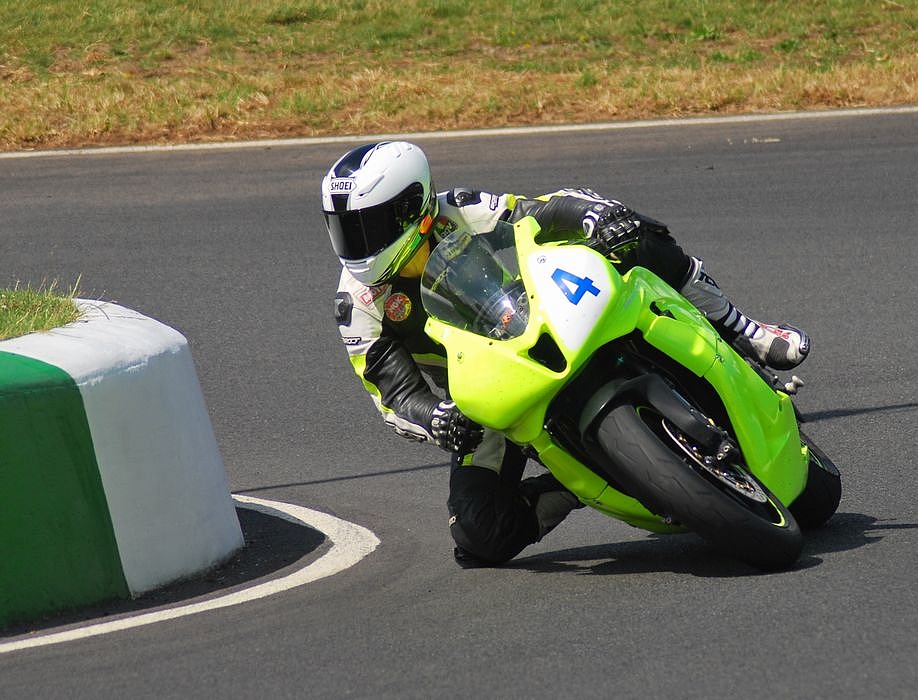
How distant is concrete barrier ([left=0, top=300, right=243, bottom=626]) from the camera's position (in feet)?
15.6

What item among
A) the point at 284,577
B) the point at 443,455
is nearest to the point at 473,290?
the point at 284,577

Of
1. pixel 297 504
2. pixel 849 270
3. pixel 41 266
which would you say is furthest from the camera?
pixel 41 266

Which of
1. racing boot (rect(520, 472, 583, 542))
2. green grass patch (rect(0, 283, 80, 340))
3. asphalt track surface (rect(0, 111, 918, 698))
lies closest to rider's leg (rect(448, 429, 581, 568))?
racing boot (rect(520, 472, 583, 542))

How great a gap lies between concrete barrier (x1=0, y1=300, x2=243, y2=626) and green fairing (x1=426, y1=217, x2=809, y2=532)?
1.01 m

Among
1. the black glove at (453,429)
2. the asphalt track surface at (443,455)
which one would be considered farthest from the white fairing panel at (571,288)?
the asphalt track surface at (443,455)

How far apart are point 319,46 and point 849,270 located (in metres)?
8.98

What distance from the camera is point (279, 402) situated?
26.3 feet

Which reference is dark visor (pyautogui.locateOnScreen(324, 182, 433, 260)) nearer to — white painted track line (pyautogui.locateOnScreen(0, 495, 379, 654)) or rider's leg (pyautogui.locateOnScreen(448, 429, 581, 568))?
rider's leg (pyautogui.locateOnScreen(448, 429, 581, 568))

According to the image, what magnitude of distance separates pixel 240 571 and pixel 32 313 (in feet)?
4.24

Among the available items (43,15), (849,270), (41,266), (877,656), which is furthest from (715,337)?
(43,15)

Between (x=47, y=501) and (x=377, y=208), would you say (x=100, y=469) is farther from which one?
(x=377, y=208)

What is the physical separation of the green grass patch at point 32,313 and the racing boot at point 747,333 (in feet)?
7.61

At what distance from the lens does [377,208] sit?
5.36m

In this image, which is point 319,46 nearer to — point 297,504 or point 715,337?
point 297,504
